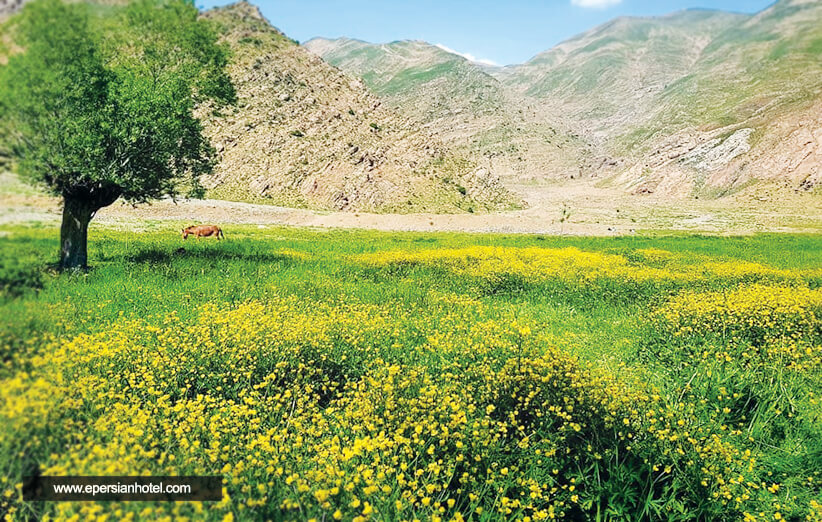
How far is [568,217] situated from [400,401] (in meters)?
73.5

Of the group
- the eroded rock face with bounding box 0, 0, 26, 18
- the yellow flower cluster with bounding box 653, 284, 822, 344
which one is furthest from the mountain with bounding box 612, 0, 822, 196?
the eroded rock face with bounding box 0, 0, 26, 18

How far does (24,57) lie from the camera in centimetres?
297

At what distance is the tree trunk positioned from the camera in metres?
9.24

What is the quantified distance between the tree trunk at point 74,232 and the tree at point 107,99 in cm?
3

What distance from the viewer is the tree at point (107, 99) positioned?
3.15 m

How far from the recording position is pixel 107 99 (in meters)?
10.7

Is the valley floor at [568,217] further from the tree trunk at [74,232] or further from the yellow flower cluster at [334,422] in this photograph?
the yellow flower cluster at [334,422]

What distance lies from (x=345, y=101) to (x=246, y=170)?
81.2 ft

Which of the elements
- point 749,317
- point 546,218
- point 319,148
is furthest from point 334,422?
point 319,148

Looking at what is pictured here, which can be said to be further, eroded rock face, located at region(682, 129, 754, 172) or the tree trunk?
eroded rock face, located at region(682, 129, 754, 172)

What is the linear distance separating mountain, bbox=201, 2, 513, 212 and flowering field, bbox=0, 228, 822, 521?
5899cm

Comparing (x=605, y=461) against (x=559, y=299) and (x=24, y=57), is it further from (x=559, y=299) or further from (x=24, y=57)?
(x=559, y=299)

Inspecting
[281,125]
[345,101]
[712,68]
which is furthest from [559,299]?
[712,68]

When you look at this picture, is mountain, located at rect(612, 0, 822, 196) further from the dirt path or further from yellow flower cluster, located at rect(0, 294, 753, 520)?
yellow flower cluster, located at rect(0, 294, 753, 520)
